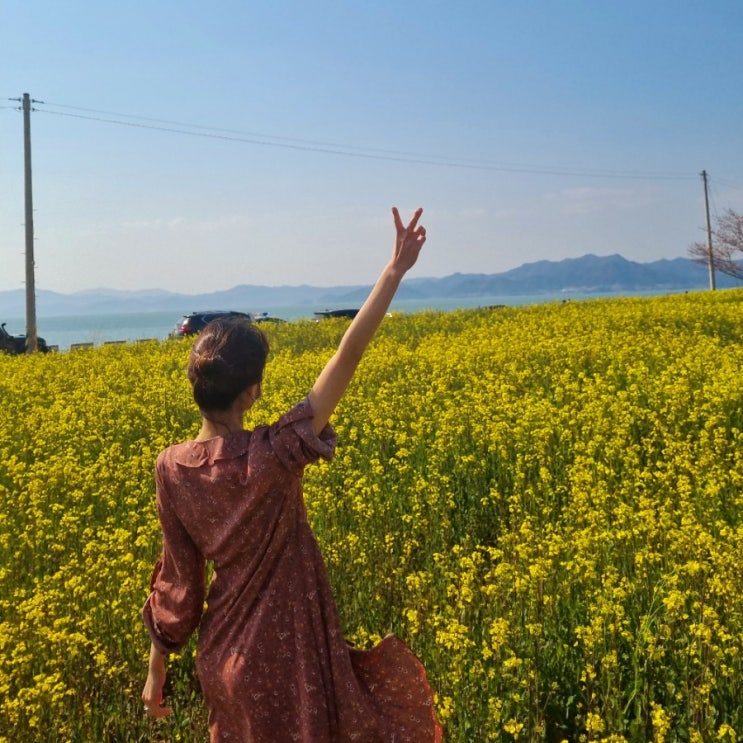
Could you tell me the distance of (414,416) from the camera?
893cm

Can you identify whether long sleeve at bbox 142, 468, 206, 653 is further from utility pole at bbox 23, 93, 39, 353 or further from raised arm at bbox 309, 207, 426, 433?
utility pole at bbox 23, 93, 39, 353

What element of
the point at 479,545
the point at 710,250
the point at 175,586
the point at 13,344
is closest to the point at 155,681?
the point at 175,586

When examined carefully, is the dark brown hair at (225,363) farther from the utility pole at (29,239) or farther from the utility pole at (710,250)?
the utility pole at (710,250)

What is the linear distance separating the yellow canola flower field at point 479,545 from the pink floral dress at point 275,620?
1.03 meters

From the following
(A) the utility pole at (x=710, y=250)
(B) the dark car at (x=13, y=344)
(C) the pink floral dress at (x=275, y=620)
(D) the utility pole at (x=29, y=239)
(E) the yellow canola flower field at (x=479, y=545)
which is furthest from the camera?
(A) the utility pole at (x=710, y=250)

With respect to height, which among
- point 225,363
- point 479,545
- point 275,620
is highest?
point 225,363

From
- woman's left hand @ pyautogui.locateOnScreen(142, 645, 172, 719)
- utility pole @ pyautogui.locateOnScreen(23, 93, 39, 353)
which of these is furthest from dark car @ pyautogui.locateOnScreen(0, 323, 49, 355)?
woman's left hand @ pyautogui.locateOnScreen(142, 645, 172, 719)

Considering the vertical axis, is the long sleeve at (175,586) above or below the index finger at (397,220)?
below

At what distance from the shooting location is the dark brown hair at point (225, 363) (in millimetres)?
2471

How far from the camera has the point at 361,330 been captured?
8.08ft

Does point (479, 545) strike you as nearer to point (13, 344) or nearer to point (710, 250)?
point (13, 344)

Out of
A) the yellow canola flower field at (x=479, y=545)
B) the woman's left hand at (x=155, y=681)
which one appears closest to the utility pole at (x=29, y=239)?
the yellow canola flower field at (x=479, y=545)

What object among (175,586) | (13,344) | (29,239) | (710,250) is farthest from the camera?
(710,250)

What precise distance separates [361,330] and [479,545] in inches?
136
